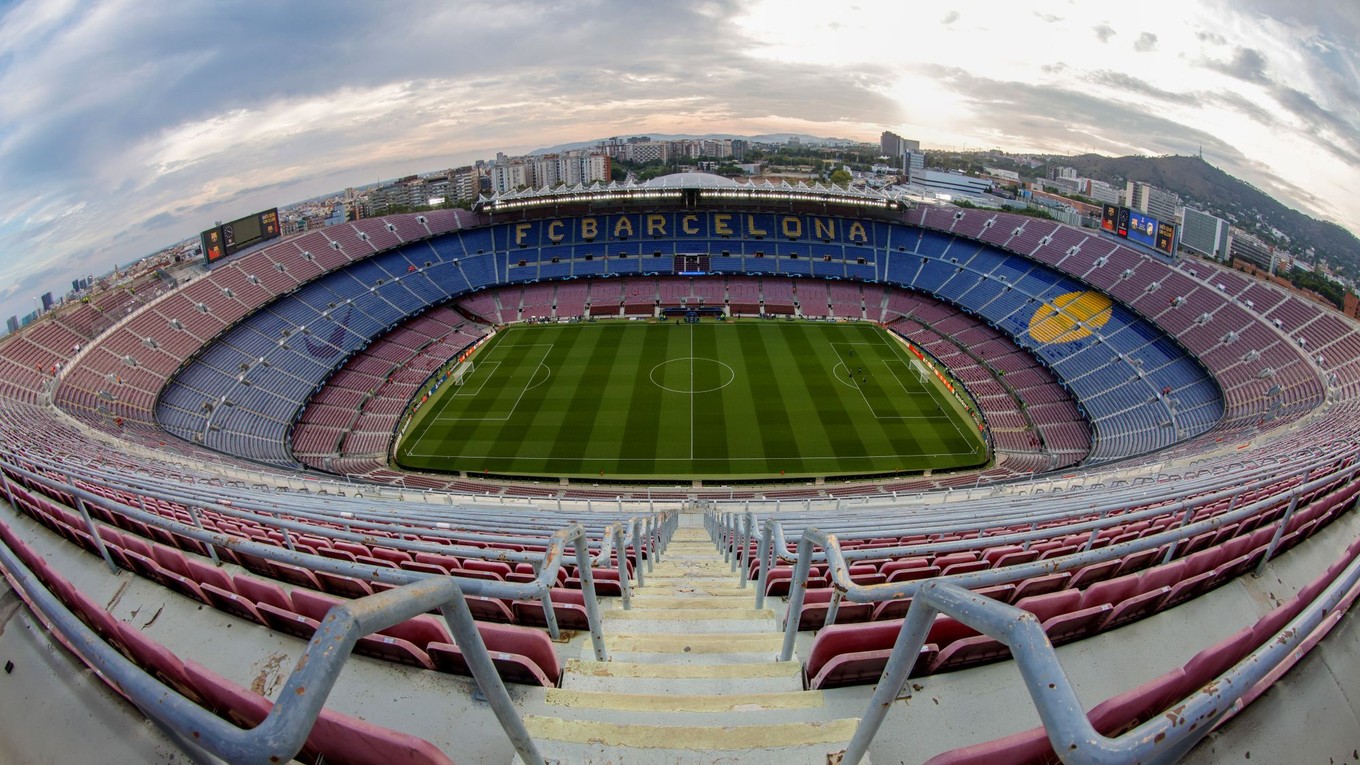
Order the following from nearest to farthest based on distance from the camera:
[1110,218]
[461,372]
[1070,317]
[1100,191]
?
[461,372] < [1070,317] < [1110,218] < [1100,191]

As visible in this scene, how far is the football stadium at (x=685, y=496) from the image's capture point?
3188 mm

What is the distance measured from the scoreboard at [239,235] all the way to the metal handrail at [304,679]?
164ft

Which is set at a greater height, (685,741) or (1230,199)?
(1230,199)

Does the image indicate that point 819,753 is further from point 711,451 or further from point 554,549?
point 711,451

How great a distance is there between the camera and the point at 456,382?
1553 inches

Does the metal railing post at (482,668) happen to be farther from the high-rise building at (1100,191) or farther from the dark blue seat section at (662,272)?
the high-rise building at (1100,191)

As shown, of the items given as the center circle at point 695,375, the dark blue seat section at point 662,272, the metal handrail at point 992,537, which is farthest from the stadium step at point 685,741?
the center circle at point 695,375

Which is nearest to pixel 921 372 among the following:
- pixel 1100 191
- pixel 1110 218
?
pixel 1110 218

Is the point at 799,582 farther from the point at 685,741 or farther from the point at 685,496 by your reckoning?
the point at 685,496

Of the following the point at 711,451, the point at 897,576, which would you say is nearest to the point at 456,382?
the point at 711,451

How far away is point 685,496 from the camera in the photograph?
26.8 meters

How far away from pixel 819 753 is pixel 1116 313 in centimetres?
4668

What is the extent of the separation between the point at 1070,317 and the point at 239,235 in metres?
58.9

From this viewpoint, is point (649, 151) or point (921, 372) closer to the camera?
point (921, 372)
